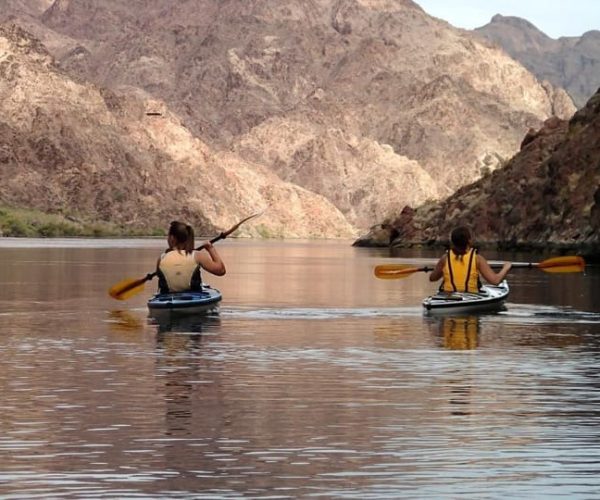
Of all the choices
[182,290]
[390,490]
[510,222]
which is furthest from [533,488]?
[510,222]

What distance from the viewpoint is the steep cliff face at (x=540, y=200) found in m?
136

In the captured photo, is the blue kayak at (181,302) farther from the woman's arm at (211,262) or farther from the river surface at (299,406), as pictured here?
the woman's arm at (211,262)

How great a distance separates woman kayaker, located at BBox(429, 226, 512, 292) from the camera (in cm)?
4072

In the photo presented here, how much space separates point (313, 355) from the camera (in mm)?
31453

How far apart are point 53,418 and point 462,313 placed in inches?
936

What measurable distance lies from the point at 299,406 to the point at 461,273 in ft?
66.9

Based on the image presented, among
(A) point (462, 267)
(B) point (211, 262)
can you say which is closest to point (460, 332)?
(A) point (462, 267)

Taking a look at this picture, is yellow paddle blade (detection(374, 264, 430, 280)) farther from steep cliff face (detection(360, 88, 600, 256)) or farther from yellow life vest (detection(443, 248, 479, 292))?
steep cliff face (detection(360, 88, 600, 256))

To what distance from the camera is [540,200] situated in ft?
522

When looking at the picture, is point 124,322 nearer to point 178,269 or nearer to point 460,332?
point 178,269

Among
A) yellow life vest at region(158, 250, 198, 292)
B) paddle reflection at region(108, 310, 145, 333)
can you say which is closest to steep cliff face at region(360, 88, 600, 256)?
paddle reflection at region(108, 310, 145, 333)

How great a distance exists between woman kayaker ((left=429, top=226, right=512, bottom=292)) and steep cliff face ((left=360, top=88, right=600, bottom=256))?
74.3 meters

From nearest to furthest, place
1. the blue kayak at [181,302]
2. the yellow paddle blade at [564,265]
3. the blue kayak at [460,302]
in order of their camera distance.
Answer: the blue kayak at [181,302], the blue kayak at [460,302], the yellow paddle blade at [564,265]

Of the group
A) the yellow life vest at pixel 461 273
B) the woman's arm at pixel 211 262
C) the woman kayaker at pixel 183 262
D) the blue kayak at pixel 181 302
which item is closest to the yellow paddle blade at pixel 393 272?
the yellow life vest at pixel 461 273
